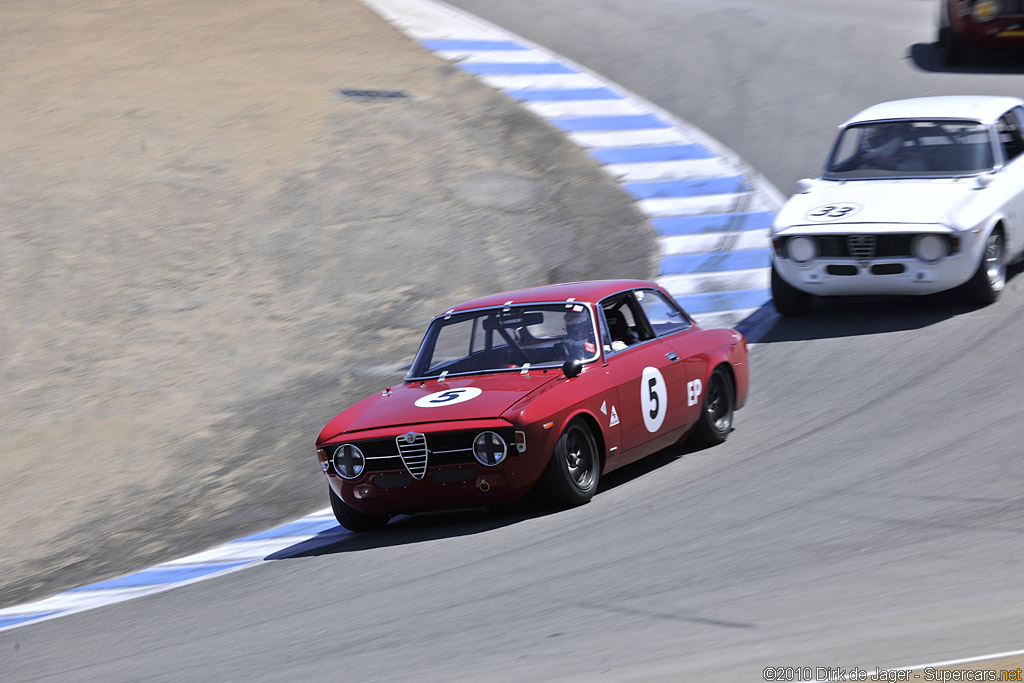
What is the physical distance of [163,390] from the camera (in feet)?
34.7

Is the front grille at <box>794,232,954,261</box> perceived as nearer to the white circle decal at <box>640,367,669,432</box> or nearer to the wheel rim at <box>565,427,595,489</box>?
the white circle decal at <box>640,367,669,432</box>

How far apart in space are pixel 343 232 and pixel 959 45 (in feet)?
30.0

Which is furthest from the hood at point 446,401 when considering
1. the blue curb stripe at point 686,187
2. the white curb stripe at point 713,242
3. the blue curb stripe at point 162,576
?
the blue curb stripe at point 686,187

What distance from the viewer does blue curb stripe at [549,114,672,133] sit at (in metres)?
16.4

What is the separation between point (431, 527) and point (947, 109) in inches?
249

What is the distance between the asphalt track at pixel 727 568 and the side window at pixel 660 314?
0.85 metres

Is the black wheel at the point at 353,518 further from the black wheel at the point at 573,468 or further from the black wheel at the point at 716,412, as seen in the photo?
the black wheel at the point at 716,412

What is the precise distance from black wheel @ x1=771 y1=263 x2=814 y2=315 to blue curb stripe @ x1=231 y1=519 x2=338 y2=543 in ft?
14.9

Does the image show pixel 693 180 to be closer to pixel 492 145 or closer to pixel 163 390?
pixel 492 145

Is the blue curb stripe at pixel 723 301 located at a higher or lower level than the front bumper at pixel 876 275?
lower

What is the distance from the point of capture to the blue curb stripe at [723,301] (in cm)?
1144

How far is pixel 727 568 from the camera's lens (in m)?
5.51

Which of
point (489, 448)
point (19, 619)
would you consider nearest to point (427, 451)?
point (489, 448)

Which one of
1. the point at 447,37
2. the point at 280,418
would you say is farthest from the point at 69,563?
the point at 447,37
